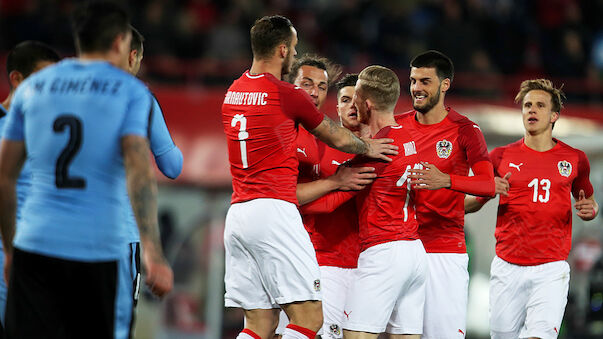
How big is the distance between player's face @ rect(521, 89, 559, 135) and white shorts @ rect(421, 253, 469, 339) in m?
1.54

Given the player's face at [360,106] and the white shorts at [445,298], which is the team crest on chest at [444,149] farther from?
the white shorts at [445,298]

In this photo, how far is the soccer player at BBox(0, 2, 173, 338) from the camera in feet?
13.0

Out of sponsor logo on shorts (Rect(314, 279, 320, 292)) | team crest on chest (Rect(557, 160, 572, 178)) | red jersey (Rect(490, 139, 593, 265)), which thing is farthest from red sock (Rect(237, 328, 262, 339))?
team crest on chest (Rect(557, 160, 572, 178))

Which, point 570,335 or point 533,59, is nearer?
point 570,335

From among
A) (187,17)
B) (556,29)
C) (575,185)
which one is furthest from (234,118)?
(556,29)

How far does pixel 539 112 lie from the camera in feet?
23.4

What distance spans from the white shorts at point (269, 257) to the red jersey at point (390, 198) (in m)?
0.60

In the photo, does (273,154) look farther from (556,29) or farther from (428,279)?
(556,29)

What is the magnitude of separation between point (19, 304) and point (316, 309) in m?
2.17

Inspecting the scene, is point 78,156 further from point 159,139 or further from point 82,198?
point 159,139

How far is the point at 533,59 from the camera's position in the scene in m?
15.1

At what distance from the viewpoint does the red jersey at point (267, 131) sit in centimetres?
556

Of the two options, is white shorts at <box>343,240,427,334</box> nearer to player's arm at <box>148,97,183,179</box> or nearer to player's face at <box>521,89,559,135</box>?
player's arm at <box>148,97,183,179</box>

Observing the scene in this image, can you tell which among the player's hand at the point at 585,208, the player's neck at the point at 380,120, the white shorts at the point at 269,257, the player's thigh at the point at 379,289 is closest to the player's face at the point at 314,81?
the player's neck at the point at 380,120
